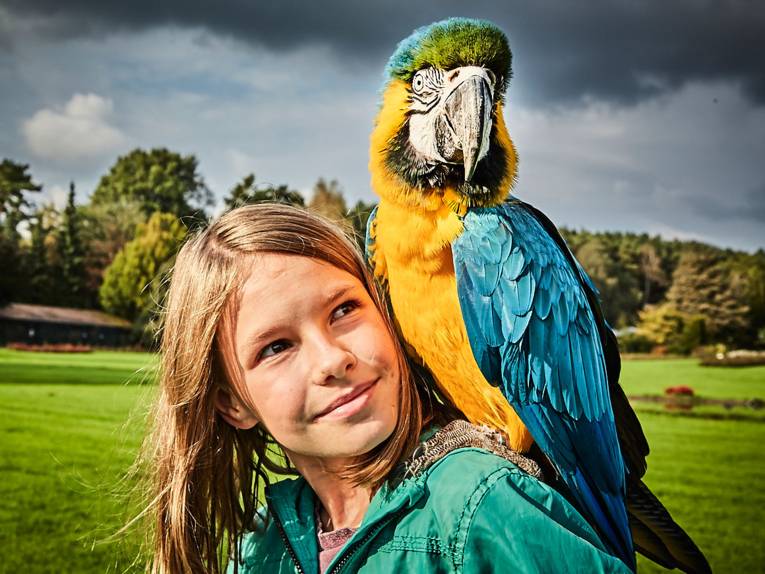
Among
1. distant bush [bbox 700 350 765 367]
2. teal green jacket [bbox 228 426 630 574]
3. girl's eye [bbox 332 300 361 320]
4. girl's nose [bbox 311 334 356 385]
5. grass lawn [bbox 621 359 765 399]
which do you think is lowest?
grass lawn [bbox 621 359 765 399]

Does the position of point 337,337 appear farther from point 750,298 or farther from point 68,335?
point 68,335

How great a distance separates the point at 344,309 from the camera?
1219mm

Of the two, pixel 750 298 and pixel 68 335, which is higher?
pixel 750 298

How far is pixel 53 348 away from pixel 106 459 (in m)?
2.24

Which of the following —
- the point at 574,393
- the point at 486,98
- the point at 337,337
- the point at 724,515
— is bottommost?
the point at 724,515

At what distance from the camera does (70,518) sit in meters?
3.83

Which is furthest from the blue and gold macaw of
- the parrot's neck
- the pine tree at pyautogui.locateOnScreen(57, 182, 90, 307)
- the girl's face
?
the pine tree at pyautogui.locateOnScreen(57, 182, 90, 307)

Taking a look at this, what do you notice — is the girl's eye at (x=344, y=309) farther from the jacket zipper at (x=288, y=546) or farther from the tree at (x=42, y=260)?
the tree at (x=42, y=260)

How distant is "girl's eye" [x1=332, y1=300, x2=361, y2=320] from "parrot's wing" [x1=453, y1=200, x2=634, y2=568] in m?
0.24

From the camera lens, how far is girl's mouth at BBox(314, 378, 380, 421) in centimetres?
113

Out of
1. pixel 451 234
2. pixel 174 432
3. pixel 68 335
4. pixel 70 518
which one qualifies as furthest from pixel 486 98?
pixel 68 335

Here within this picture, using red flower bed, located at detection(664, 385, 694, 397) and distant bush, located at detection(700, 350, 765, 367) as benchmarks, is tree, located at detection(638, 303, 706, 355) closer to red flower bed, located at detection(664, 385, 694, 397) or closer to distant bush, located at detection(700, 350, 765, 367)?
distant bush, located at detection(700, 350, 765, 367)

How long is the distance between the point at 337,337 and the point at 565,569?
541 mm

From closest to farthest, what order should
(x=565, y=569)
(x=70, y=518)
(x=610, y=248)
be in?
(x=565, y=569) → (x=70, y=518) → (x=610, y=248)
